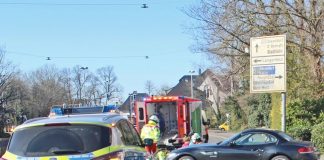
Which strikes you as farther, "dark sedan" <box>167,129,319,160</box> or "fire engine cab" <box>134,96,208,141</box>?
"fire engine cab" <box>134,96,208,141</box>

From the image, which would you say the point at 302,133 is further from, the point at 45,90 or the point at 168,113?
the point at 45,90

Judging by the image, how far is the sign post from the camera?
16.1 metres

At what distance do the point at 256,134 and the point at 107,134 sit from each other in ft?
29.4

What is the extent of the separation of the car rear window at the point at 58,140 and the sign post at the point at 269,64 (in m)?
9.89

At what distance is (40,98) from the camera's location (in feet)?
306

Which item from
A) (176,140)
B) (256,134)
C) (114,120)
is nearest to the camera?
(114,120)

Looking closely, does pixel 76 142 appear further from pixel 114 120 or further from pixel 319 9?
pixel 319 9

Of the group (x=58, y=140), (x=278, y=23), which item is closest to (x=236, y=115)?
(x=278, y=23)

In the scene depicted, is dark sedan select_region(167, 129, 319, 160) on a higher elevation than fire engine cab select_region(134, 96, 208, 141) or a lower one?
lower

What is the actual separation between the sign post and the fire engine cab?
5.90 metres

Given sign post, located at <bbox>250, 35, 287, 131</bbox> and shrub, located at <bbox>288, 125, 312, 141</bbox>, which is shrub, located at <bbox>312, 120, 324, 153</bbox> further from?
sign post, located at <bbox>250, 35, 287, 131</bbox>

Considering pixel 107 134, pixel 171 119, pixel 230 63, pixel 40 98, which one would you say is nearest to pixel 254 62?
pixel 171 119

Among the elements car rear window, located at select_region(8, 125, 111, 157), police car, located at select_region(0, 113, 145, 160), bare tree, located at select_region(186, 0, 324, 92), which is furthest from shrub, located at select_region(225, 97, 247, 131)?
car rear window, located at select_region(8, 125, 111, 157)

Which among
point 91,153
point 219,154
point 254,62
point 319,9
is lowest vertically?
point 219,154
